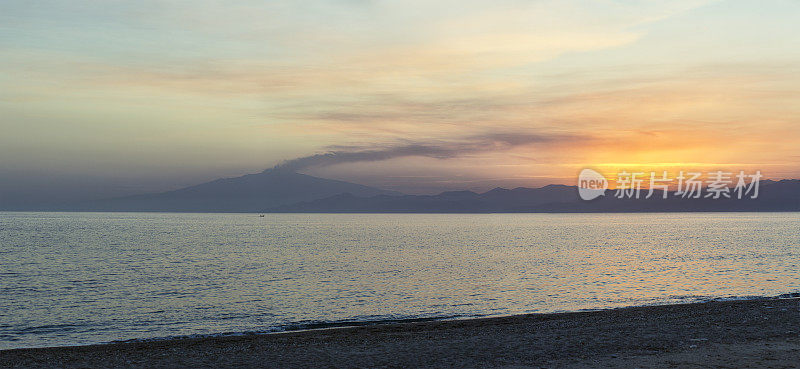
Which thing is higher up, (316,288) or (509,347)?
(509,347)

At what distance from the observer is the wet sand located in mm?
17234

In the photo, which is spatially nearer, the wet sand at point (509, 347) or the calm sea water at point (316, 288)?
the wet sand at point (509, 347)

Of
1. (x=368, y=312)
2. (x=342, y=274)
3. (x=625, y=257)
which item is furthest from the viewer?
(x=625, y=257)

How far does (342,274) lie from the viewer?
2194 inches

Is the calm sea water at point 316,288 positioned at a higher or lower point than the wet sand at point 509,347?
lower

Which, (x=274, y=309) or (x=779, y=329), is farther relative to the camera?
(x=274, y=309)

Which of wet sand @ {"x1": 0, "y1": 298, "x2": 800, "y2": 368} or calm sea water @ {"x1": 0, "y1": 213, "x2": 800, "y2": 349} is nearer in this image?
wet sand @ {"x1": 0, "y1": 298, "x2": 800, "y2": 368}

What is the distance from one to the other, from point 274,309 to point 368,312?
19.4ft

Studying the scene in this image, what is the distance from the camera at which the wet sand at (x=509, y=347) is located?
56.5 feet

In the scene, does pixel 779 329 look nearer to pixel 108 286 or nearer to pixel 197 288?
pixel 197 288

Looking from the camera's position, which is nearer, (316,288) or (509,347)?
(509,347)

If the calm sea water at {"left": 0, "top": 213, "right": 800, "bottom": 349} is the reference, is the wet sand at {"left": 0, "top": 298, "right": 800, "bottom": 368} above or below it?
above

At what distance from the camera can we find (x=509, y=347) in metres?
19.9

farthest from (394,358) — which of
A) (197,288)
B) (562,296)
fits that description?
(197,288)
